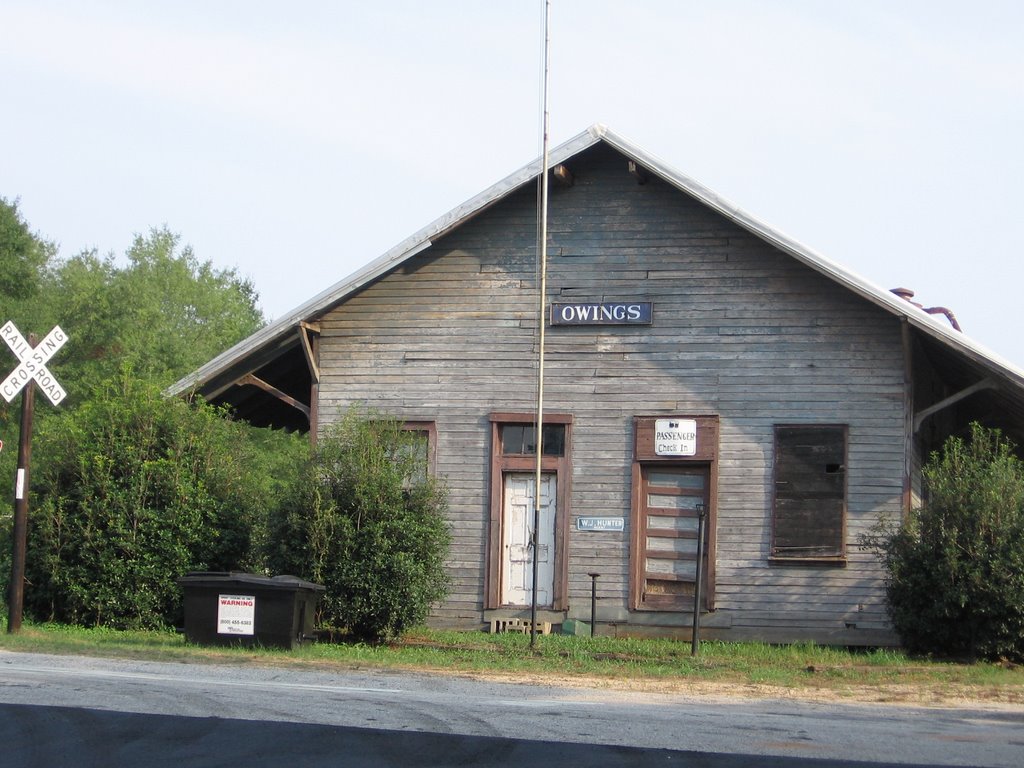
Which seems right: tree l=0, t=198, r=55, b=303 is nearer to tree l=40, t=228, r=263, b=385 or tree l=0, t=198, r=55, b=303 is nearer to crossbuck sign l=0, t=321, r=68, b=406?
tree l=40, t=228, r=263, b=385

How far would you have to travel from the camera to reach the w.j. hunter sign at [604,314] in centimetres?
1936

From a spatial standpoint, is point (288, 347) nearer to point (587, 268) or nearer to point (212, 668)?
point (587, 268)

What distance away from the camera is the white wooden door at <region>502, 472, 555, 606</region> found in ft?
64.1

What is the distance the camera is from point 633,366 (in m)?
19.4

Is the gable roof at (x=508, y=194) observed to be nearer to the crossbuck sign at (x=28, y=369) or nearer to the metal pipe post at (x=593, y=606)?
the crossbuck sign at (x=28, y=369)

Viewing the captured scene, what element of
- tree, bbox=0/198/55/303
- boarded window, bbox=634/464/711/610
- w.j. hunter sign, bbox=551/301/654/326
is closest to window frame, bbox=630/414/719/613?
boarded window, bbox=634/464/711/610

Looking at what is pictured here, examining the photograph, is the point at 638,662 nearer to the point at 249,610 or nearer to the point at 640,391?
the point at 249,610

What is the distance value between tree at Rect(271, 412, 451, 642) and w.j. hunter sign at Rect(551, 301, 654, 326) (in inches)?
131

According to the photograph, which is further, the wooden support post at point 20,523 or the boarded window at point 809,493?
the boarded window at point 809,493

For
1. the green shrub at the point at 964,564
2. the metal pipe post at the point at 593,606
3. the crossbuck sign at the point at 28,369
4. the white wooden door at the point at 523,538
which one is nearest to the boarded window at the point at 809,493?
the green shrub at the point at 964,564

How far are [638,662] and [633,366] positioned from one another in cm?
490

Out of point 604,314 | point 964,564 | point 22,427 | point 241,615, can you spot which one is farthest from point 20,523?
point 964,564

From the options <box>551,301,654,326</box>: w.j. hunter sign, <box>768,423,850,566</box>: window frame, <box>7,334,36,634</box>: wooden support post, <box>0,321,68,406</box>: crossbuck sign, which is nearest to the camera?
<box>7,334,36,634</box>: wooden support post

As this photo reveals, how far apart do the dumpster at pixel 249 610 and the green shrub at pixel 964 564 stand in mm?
7107
